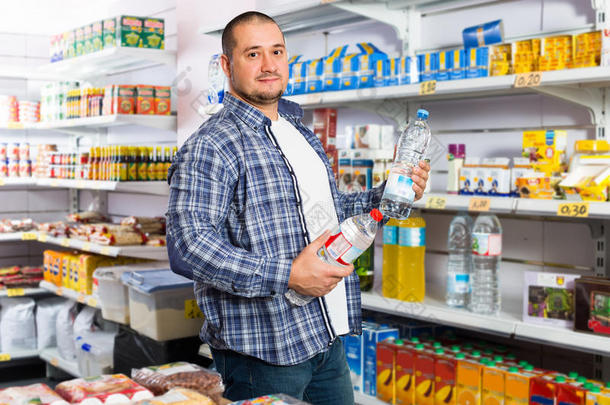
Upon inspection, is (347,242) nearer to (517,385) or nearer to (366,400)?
(517,385)

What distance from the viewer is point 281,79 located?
185 cm

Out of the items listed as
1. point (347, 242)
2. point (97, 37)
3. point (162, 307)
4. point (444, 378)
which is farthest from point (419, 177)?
point (97, 37)

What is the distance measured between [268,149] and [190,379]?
63 cm

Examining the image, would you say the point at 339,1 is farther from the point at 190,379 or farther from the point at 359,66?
the point at 190,379

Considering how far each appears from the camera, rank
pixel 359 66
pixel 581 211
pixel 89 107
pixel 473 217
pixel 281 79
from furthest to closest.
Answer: pixel 89 107
pixel 473 217
pixel 359 66
pixel 581 211
pixel 281 79

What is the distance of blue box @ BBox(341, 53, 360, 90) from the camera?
2.90 metres

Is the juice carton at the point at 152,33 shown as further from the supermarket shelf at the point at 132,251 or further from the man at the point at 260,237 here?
the man at the point at 260,237

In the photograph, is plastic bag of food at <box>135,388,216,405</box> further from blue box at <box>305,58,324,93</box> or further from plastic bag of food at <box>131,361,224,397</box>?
blue box at <box>305,58,324,93</box>

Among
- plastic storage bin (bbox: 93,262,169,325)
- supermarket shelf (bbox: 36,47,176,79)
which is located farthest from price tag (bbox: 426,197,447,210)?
supermarket shelf (bbox: 36,47,176,79)

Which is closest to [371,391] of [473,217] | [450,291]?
[450,291]

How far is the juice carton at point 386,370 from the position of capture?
279 centimetres

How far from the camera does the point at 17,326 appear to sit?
216 inches

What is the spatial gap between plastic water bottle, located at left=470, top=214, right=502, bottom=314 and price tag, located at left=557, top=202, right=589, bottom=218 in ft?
1.10

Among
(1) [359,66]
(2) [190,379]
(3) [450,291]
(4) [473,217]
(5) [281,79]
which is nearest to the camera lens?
(2) [190,379]
